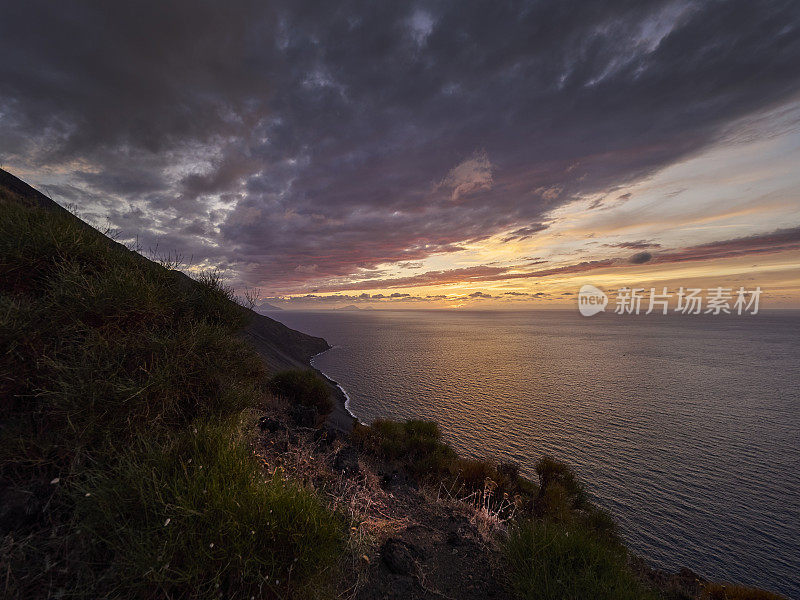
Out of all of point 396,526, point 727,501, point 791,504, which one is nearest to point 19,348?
point 396,526

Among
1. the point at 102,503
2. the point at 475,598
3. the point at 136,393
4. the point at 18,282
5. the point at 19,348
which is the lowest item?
the point at 475,598

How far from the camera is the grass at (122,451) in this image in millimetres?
A: 3193

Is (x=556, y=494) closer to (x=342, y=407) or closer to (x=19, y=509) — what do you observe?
(x=19, y=509)

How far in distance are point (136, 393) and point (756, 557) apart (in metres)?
34.3

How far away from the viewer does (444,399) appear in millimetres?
46500

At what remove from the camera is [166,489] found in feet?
12.0

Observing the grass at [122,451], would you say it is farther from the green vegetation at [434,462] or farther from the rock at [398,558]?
the green vegetation at [434,462]

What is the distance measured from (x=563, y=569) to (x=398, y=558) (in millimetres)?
2514

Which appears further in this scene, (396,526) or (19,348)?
(396,526)

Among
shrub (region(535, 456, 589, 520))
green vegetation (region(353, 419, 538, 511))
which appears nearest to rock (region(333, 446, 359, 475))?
green vegetation (region(353, 419, 538, 511))

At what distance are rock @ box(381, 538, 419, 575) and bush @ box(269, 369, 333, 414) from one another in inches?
691

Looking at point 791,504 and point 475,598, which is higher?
point 475,598

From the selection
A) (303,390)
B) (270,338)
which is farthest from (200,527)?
(270,338)

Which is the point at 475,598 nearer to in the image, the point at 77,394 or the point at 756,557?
the point at 77,394
